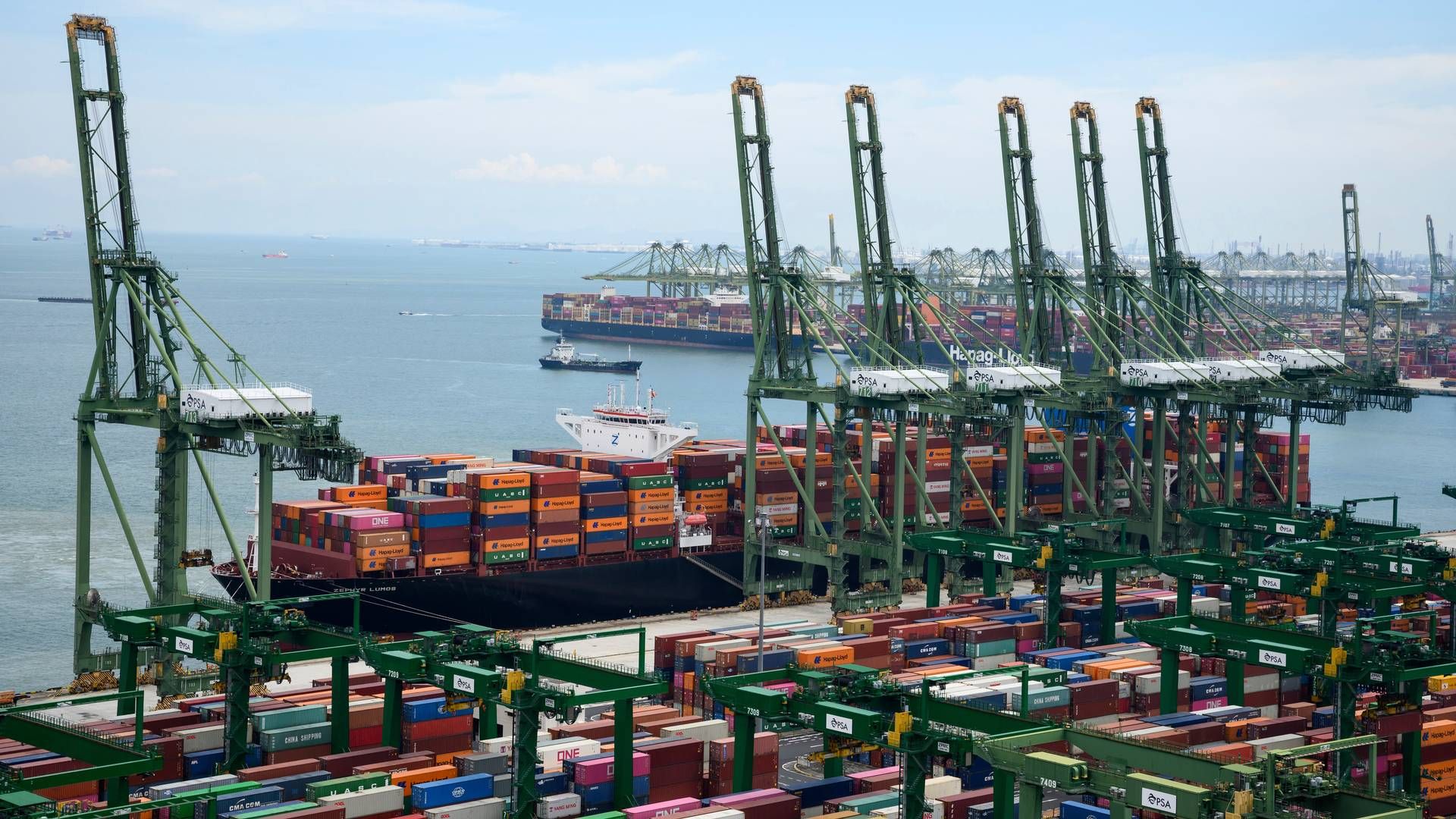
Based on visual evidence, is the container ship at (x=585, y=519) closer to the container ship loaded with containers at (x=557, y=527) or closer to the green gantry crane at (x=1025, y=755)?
the container ship loaded with containers at (x=557, y=527)

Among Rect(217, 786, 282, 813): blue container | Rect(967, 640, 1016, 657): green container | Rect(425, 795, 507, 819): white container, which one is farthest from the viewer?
Rect(967, 640, 1016, 657): green container

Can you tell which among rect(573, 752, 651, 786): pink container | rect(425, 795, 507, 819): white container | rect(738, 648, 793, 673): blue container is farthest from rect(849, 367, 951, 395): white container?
rect(425, 795, 507, 819): white container

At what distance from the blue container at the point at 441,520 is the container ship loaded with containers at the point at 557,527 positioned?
0.13ft

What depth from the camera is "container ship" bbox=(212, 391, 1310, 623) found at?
148 feet

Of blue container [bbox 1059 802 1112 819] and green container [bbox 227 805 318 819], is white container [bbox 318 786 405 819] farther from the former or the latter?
blue container [bbox 1059 802 1112 819]

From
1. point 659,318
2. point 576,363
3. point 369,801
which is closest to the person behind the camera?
point 369,801

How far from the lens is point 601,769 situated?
86.7 feet

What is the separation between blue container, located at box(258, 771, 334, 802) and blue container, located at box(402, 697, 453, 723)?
11.8ft

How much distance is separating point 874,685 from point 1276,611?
17280 millimetres

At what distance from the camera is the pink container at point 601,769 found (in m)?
26.2

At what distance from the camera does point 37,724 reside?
24375 millimetres

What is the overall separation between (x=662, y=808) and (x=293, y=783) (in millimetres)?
5473

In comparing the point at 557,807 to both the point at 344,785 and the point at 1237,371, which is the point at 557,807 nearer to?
the point at 344,785

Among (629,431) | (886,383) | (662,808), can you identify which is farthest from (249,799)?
(629,431)
